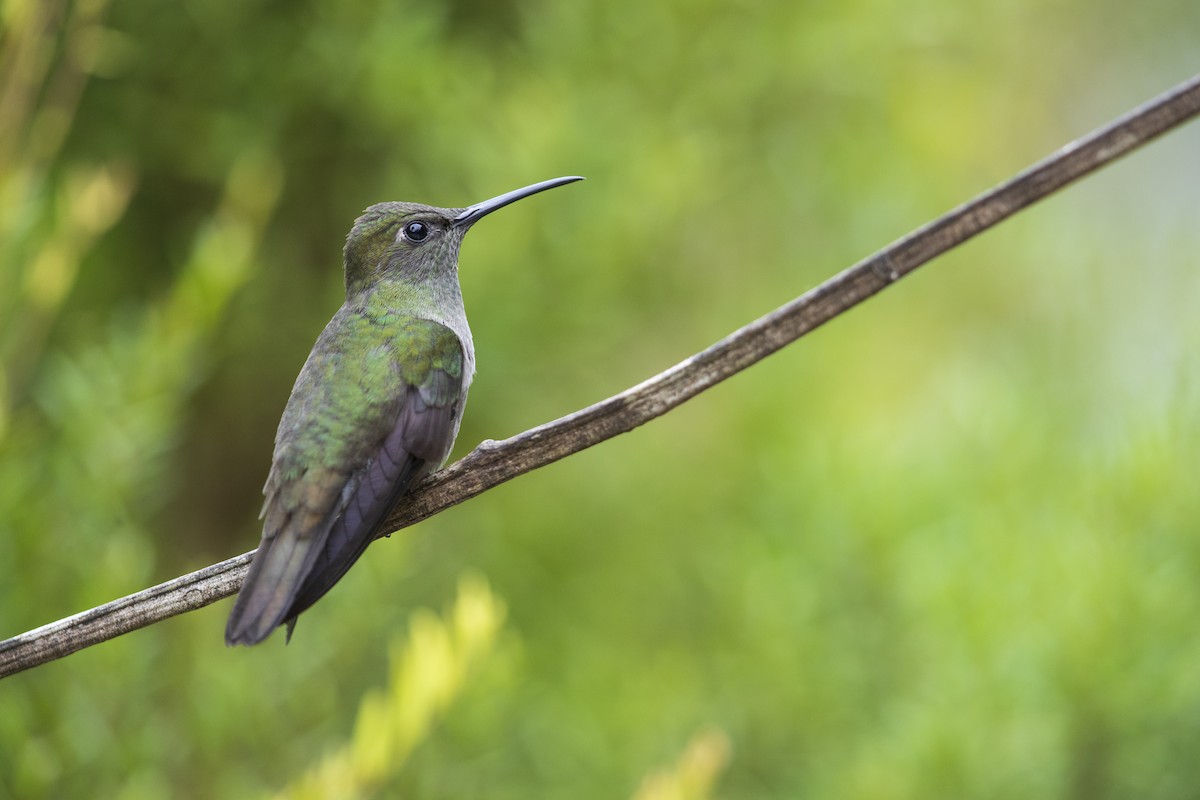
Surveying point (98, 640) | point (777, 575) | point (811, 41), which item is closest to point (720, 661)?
point (777, 575)

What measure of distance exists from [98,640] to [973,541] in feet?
4.33

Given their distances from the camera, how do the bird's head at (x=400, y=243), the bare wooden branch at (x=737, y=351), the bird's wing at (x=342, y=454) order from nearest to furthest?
1. the bare wooden branch at (x=737, y=351)
2. the bird's wing at (x=342, y=454)
3. the bird's head at (x=400, y=243)

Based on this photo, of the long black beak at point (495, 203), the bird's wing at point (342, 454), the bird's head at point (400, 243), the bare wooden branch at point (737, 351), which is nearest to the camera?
the bare wooden branch at point (737, 351)

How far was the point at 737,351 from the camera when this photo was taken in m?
0.66

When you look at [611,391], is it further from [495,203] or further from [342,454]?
[342,454]

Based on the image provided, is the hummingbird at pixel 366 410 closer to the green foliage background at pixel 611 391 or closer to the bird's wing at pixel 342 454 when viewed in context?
the bird's wing at pixel 342 454

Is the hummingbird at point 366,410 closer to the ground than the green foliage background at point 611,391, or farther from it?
farther from it

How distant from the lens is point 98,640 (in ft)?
2.11

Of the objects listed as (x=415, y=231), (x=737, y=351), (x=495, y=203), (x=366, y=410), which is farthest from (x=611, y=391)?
(x=737, y=351)

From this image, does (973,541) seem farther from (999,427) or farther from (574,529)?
(574,529)

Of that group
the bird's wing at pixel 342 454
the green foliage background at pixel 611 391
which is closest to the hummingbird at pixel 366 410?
the bird's wing at pixel 342 454

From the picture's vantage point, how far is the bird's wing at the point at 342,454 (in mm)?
731

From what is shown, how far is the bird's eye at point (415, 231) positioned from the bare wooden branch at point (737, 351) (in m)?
0.60

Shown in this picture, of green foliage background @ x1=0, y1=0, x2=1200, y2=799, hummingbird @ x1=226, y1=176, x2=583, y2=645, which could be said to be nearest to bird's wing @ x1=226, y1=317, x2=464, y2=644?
hummingbird @ x1=226, y1=176, x2=583, y2=645
